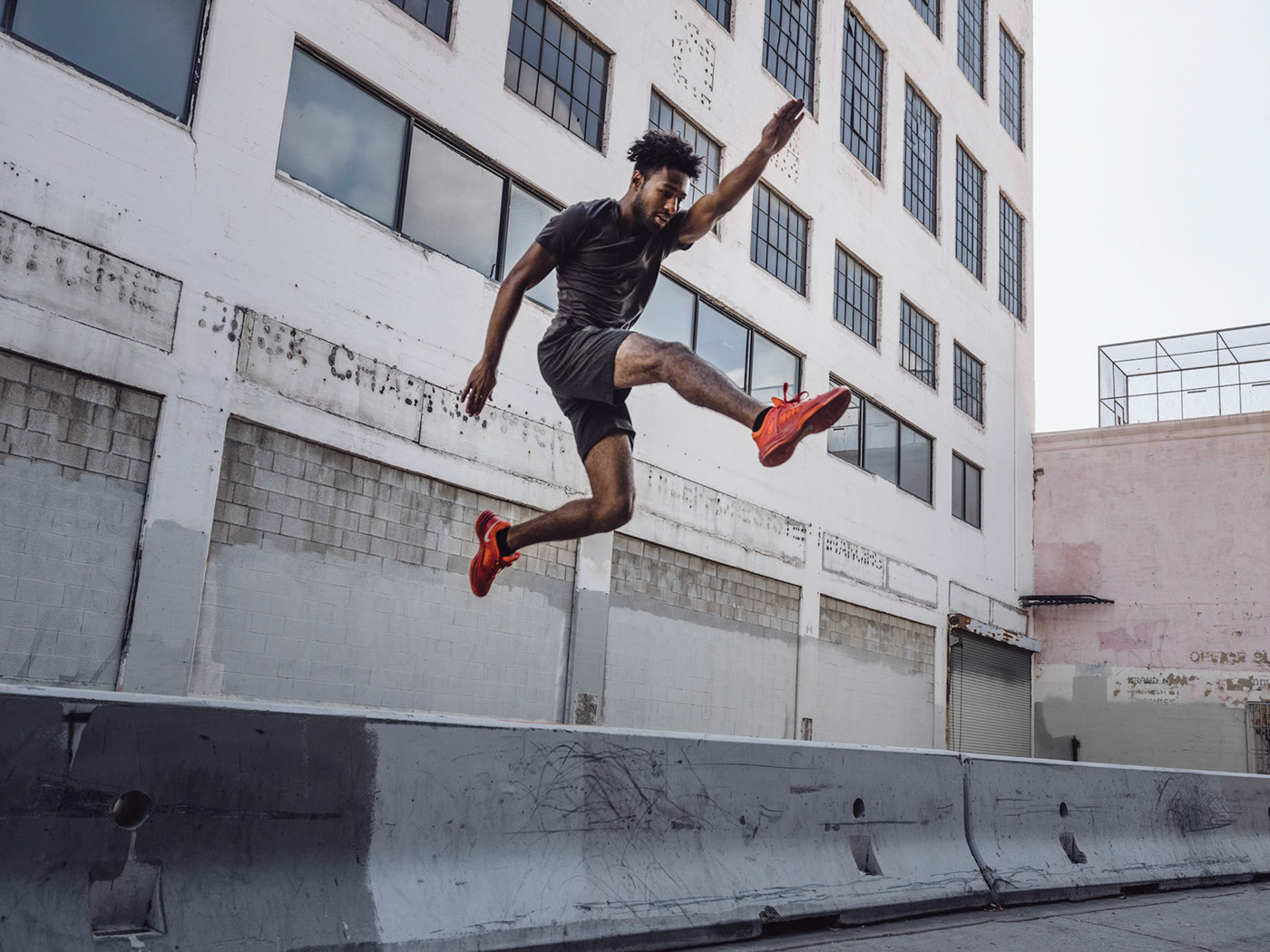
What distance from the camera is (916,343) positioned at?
21438mm

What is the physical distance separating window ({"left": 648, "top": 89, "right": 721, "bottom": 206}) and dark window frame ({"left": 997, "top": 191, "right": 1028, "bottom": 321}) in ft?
38.9

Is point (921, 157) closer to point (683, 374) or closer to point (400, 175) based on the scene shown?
point (400, 175)

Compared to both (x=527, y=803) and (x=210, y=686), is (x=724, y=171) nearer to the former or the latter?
(x=210, y=686)

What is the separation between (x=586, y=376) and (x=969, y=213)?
22135 millimetres

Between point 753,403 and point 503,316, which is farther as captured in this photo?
point 503,316

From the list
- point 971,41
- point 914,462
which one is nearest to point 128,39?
point 914,462

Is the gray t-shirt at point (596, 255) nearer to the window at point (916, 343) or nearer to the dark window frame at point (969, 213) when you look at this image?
the window at point (916, 343)

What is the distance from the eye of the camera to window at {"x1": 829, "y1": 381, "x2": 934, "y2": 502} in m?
18.8

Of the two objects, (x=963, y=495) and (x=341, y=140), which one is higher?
(x=341, y=140)

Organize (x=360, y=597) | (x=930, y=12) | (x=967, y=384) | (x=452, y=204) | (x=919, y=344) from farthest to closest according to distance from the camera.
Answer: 1. (x=967, y=384)
2. (x=930, y=12)
3. (x=919, y=344)
4. (x=452, y=204)
5. (x=360, y=597)

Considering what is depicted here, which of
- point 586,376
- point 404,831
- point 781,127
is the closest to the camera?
point 404,831

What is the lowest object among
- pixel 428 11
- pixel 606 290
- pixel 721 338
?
pixel 606 290

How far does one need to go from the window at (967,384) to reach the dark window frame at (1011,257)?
7.91ft

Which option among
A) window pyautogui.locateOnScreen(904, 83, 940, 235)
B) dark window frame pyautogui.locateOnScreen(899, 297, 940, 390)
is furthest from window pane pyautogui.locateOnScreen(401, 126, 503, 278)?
window pyautogui.locateOnScreen(904, 83, 940, 235)
